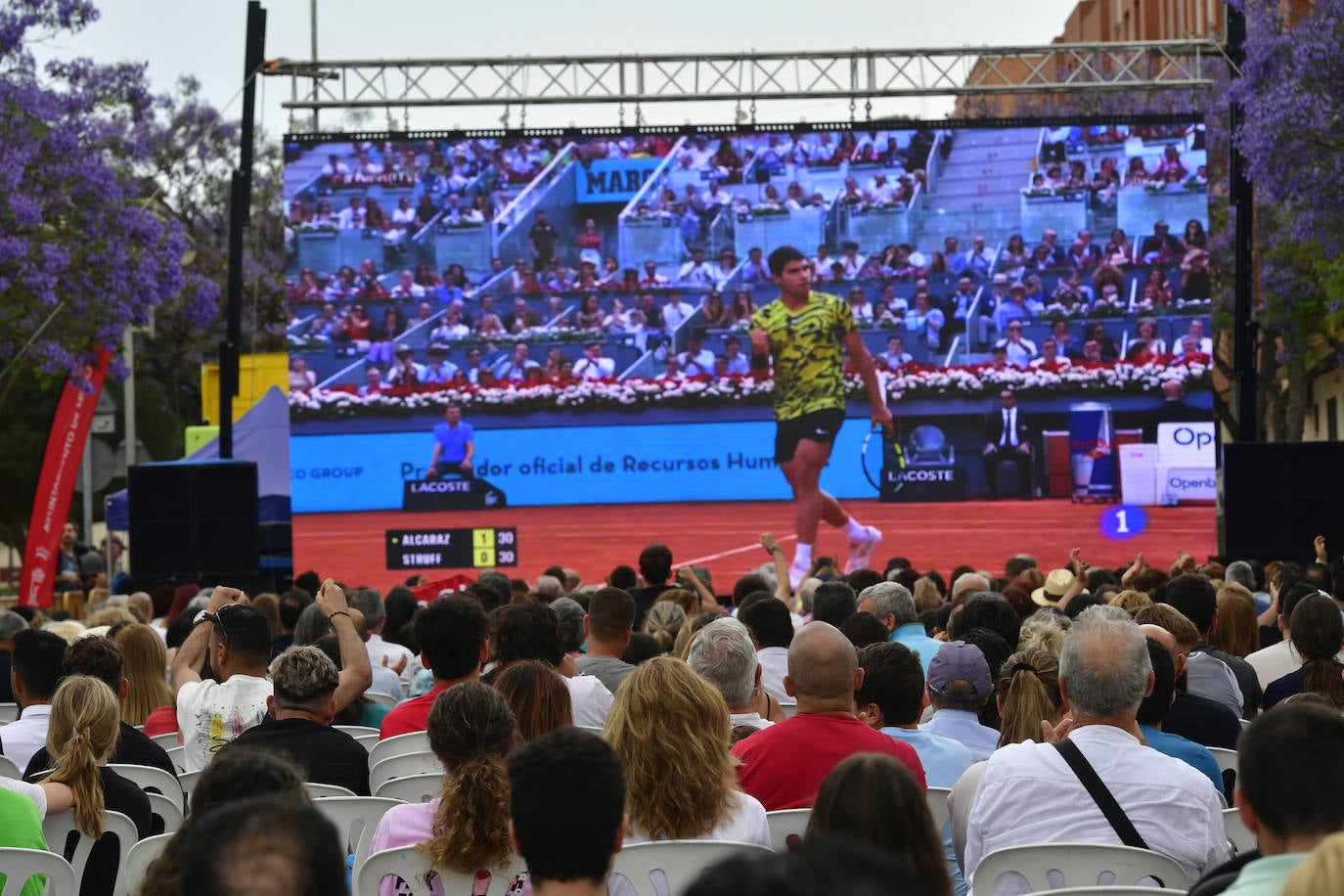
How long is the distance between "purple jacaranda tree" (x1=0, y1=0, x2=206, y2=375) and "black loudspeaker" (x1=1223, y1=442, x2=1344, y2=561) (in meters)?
10.2

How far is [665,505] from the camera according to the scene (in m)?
17.2

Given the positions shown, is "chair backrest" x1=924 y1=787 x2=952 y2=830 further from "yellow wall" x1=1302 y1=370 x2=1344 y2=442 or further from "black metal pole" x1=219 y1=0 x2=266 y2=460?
"yellow wall" x1=1302 y1=370 x2=1344 y2=442

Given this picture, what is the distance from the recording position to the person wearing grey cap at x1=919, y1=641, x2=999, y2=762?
17.7ft

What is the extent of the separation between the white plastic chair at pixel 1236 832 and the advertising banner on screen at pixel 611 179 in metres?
13.4

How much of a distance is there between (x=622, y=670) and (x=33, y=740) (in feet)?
7.43

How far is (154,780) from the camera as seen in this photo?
5.11 metres

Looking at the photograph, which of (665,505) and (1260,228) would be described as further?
(1260,228)

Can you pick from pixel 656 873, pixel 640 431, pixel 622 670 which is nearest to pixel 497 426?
pixel 640 431

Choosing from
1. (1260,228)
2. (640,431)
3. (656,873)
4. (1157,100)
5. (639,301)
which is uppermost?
(1157,100)

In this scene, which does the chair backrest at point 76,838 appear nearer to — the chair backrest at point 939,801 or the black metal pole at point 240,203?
the chair backrest at point 939,801

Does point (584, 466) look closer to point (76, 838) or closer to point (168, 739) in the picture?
point (168, 739)

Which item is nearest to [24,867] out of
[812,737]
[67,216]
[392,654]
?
[812,737]

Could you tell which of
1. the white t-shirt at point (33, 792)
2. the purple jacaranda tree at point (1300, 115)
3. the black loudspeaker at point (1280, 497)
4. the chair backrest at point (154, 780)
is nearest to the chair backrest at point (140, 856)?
the white t-shirt at point (33, 792)

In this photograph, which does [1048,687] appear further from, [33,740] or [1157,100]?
[1157,100]
